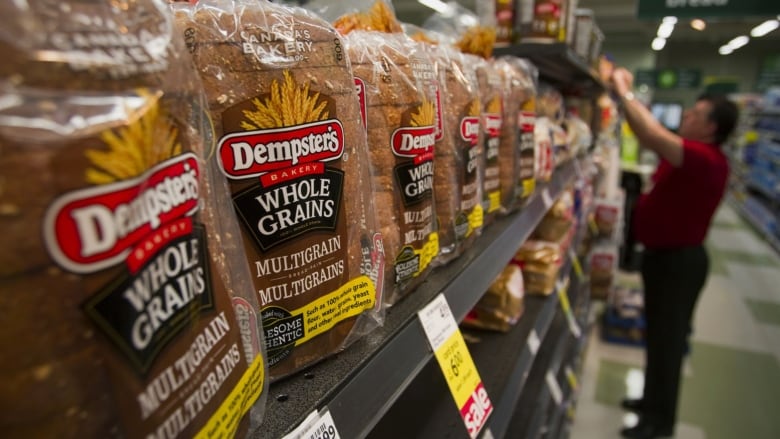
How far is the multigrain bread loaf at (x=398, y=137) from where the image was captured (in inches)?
26.0

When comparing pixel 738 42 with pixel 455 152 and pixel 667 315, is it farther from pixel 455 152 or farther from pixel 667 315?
pixel 455 152

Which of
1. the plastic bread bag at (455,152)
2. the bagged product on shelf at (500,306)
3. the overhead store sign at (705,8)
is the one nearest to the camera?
the plastic bread bag at (455,152)

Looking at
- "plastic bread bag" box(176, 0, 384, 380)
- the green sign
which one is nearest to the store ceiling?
the green sign

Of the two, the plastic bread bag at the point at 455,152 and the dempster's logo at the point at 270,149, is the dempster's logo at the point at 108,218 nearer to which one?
the dempster's logo at the point at 270,149

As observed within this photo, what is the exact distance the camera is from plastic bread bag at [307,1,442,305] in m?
0.66

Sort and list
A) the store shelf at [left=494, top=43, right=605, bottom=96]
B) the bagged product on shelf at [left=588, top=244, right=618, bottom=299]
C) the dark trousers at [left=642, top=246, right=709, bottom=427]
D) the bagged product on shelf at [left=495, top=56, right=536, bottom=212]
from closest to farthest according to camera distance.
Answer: the bagged product on shelf at [left=495, top=56, right=536, bottom=212], the store shelf at [left=494, top=43, right=605, bottom=96], the dark trousers at [left=642, top=246, right=709, bottom=427], the bagged product on shelf at [left=588, top=244, right=618, bottom=299]

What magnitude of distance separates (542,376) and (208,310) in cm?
154

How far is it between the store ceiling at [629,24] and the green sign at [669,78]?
101 centimetres

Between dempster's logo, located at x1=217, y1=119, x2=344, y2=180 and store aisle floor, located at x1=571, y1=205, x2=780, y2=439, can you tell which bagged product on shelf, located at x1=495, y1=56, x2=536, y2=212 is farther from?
store aisle floor, located at x1=571, y1=205, x2=780, y2=439

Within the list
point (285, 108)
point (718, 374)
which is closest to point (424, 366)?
point (285, 108)

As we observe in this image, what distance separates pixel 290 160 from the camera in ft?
1.59

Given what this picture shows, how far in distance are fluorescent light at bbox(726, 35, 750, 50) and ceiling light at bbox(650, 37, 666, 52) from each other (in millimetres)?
1736

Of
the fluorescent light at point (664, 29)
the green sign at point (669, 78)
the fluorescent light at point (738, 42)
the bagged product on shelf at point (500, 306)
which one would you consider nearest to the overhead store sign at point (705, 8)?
the bagged product on shelf at point (500, 306)

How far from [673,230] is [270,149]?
254cm
